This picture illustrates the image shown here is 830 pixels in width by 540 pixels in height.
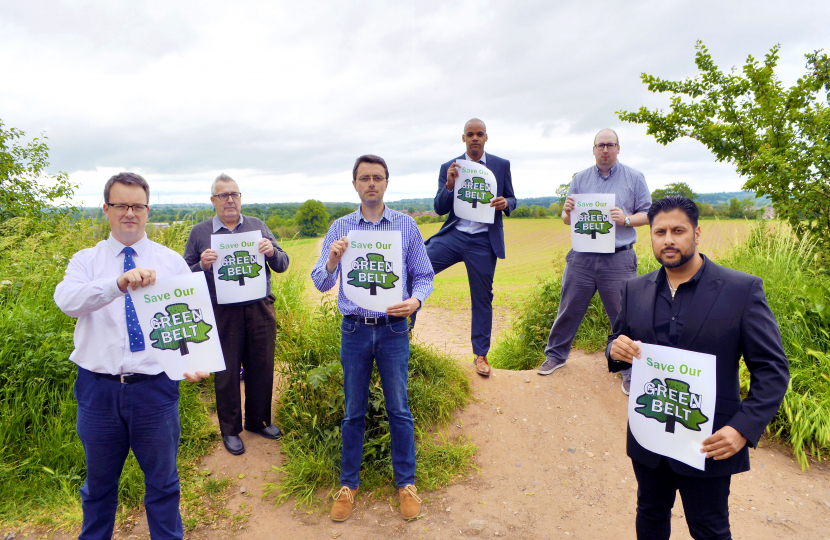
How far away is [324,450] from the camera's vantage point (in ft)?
14.1

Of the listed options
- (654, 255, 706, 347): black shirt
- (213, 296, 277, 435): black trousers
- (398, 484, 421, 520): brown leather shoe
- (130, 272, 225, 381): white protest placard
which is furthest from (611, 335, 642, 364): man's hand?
(213, 296, 277, 435): black trousers

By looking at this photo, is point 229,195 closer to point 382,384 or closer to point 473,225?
point 382,384

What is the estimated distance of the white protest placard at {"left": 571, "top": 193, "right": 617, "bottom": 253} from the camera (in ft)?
16.2

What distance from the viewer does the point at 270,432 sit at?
4.72m

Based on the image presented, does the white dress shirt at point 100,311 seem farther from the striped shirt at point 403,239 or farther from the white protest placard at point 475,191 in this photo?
the white protest placard at point 475,191

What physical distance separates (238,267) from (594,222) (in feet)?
11.9

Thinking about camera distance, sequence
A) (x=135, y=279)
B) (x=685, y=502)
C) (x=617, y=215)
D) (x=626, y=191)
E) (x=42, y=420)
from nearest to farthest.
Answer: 1. (x=685, y=502)
2. (x=135, y=279)
3. (x=42, y=420)
4. (x=617, y=215)
5. (x=626, y=191)

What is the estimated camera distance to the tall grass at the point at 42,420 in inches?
153

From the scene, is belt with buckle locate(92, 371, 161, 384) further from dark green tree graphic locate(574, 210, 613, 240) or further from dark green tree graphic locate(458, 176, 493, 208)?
dark green tree graphic locate(574, 210, 613, 240)

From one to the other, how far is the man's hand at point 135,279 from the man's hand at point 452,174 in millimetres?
3089

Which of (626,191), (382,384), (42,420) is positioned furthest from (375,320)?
(42,420)

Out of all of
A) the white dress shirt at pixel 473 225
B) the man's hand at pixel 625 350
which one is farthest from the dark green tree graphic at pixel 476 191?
the man's hand at pixel 625 350

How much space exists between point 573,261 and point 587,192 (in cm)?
79

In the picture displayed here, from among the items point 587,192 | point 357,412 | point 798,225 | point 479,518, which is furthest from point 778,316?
point 357,412
